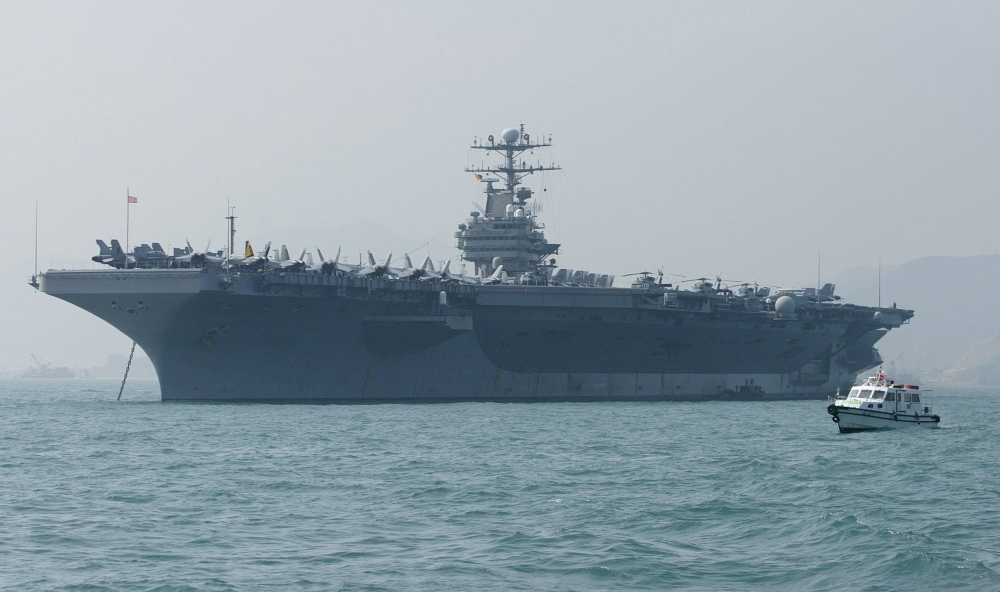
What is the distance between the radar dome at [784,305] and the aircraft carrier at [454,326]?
0.20 ft

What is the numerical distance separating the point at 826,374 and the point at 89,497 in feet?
147

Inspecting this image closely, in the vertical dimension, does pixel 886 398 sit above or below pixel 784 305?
below

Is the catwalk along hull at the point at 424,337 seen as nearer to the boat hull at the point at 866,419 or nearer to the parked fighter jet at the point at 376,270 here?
the parked fighter jet at the point at 376,270

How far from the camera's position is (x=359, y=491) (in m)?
19.5

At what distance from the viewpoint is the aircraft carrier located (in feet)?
123

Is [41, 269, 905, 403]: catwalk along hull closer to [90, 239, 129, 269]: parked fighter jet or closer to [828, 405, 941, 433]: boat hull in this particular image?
[90, 239, 129, 269]: parked fighter jet

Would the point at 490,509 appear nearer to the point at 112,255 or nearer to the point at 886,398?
the point at 886,398

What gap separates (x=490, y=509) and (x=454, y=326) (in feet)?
77.9

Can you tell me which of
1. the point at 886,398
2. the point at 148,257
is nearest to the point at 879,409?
the point at 886,398

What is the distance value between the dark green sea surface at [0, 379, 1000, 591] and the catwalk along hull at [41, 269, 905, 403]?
6458mm

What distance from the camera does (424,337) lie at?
41750mm

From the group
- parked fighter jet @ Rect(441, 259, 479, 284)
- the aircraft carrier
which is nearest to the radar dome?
the aircraft carrier

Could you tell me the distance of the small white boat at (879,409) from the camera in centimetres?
3195

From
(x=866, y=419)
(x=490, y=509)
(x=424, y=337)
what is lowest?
(x=490, y=509)
